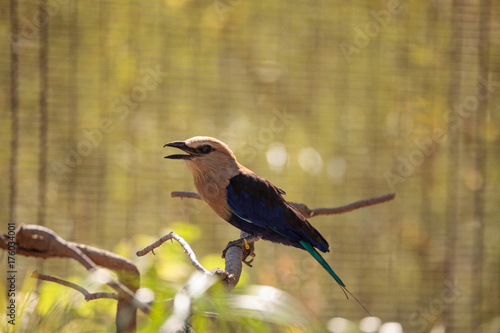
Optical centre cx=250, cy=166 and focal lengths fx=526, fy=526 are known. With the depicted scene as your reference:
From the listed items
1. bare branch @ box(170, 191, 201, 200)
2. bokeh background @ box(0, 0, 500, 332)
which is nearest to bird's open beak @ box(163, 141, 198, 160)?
bare branch @ box(170, 191, 201, 200)

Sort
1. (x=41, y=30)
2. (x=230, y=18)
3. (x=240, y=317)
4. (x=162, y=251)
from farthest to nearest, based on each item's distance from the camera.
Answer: (x=230, y=18)
(x=41, y=30)
(x=162, y=251)
(x=240, y=317)

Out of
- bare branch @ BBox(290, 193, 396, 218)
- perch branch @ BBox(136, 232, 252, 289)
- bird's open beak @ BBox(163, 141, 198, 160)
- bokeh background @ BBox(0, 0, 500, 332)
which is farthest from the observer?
bokeh background @ BBox(0, 0, 500, 332)

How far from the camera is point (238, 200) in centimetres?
181

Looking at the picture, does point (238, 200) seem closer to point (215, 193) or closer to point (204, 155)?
point (215, 193)

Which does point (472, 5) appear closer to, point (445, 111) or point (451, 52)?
point (451, 52)

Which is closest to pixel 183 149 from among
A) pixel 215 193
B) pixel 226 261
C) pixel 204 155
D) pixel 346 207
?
pixel 204 155

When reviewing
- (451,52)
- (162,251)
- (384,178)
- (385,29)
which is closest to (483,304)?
(384,178)

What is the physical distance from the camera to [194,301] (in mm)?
613

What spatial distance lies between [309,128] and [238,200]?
1.50 meters

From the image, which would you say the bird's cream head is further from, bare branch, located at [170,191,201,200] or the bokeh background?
the bokeh background

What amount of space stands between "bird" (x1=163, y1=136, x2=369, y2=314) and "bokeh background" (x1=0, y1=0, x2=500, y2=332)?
1.20 m

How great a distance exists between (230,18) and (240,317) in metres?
2.75

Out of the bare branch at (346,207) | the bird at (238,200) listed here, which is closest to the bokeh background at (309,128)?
the bare branch at (346,207)

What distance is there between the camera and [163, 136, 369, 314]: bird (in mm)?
1815
